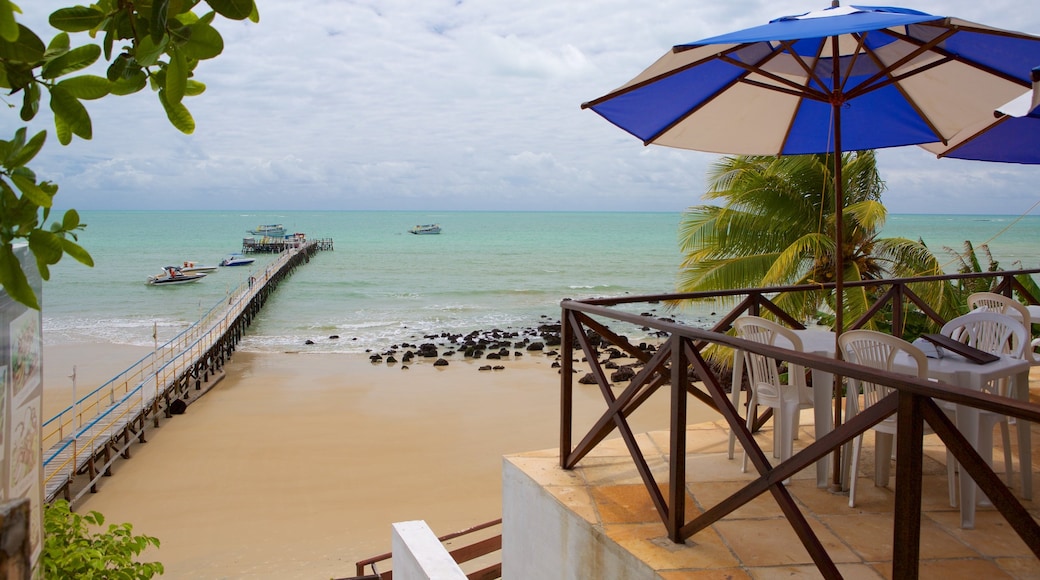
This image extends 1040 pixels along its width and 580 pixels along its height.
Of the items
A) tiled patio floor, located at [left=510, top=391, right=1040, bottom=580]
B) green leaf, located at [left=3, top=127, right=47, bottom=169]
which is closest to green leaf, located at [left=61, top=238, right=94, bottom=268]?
green leaf, located at [left=3, top=127, right=47, bottom=169]

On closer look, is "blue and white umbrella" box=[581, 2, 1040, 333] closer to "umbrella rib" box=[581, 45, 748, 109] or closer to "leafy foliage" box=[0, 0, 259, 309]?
"umbrella rib" box=[581, 45, 748, 109]

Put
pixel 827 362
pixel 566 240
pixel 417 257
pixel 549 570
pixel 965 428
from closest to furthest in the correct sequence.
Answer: pixel 827 362
pixel 965 428
pixel 549 570
pixel 417 257
pixel 566 240

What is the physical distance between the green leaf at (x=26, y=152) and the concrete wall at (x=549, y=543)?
2.68 meters

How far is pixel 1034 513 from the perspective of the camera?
11.7 ft

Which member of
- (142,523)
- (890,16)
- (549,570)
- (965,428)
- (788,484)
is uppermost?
(890,16)

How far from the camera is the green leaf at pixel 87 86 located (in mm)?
1168

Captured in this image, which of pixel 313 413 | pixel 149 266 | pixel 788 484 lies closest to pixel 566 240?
pixel 149 266

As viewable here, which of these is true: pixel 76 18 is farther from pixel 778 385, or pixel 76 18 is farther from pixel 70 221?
pixel 778 385

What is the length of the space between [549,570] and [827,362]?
2.06 m

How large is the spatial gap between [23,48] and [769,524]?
3372 mm

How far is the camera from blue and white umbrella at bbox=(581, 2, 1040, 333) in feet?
10.9

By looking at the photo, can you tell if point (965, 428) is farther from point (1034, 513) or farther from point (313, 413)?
point (313, 413)

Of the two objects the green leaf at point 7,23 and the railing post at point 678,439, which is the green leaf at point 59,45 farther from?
the railing post at point 678,439

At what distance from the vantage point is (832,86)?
3.85 meters
